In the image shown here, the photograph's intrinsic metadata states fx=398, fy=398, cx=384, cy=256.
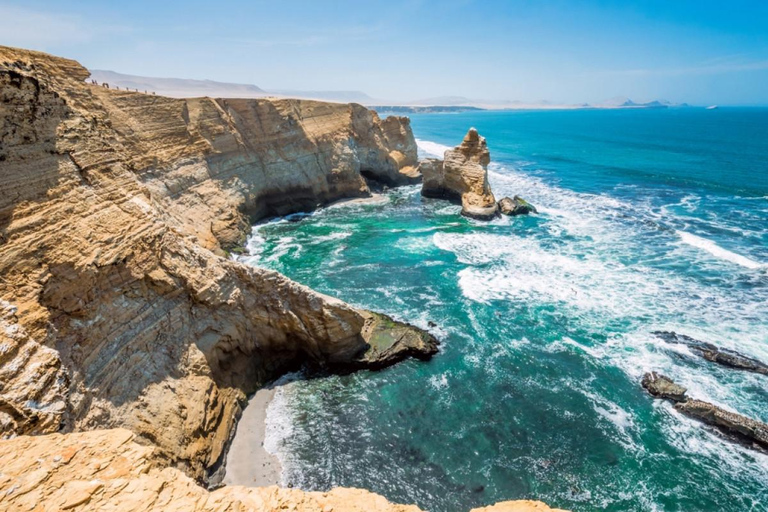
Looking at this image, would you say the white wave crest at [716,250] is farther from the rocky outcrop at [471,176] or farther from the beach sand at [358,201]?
the beach sand at [358,201]

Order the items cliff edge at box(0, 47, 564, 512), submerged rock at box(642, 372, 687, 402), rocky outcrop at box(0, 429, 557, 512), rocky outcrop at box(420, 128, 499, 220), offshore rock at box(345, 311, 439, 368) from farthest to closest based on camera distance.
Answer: rocky outcrop at box(420, 128, 499, 220)
offshore rock at box(345, 311, 439, 368)
submerged rock at box(642, 372, 687, 402)
cliff edge at box(0, 47, 564, 512)
rocky outcrop at box(0, 429, 557, 512)

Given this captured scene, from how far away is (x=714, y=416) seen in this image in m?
16.3

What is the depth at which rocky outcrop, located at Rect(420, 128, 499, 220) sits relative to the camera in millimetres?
41969

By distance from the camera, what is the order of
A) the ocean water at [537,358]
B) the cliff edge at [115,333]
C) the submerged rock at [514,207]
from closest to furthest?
the cliff edge at [115,333], the ocean water at [537,358], the submerged rock at [514,207]

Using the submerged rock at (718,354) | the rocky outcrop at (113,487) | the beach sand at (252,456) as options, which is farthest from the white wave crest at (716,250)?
the beach sand at (252,456)

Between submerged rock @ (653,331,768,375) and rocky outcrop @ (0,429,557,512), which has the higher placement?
rocky outcrop @ (0,429,557,512)

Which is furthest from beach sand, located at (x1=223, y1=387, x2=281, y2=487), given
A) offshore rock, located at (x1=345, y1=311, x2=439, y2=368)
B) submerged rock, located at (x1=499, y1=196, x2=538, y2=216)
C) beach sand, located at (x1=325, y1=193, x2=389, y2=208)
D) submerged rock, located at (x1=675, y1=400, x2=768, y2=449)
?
submerged rock, located at (x1=499, y1=196, x2=538, y2=216)

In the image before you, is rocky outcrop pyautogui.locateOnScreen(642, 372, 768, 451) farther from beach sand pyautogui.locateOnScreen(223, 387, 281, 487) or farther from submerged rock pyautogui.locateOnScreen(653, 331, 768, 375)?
beach sand pyautogui.locateOnScreen(223, 387, 281, 487)

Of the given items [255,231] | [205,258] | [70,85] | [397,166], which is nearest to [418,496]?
[205,258]

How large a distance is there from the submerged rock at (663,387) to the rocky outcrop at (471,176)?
2447 cm

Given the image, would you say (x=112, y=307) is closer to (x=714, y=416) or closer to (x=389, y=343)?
(x=389, y=343)

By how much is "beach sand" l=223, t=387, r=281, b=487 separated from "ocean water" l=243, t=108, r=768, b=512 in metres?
0.45

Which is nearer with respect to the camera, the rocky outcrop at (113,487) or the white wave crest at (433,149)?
the rocky outcrop at (113,487)

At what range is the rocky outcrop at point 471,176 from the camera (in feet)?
138
